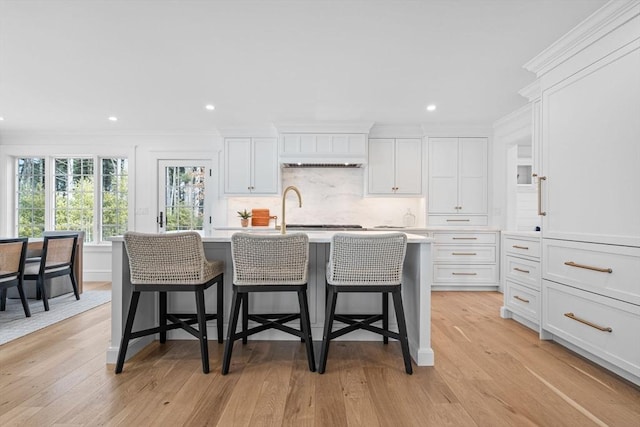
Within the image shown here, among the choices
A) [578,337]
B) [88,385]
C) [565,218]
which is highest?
[565,218]

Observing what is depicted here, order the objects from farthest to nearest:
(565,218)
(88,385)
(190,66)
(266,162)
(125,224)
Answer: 1. (125,224)
2. (266,162)
3. (190,66)
4. (565,218)
5. (88,385)

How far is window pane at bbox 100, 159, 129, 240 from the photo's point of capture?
5.38 metres

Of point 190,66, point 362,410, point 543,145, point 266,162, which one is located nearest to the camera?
point 362,410

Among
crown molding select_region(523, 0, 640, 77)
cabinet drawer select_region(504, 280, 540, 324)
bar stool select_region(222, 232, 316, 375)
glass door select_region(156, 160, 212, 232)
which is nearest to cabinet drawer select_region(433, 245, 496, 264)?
cabinet drawer select_region(504, 280, 540, 324)

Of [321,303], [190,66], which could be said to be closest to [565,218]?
[321,303]

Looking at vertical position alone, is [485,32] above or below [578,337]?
above

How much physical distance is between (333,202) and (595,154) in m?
3.46

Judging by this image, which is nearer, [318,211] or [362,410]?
[362,410]

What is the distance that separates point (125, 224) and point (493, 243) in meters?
5.60

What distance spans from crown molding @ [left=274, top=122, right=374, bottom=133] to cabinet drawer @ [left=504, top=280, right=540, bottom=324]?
8.79 feet

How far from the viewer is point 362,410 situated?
5.60ft

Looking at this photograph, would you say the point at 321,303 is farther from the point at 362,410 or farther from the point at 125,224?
the point at 125,224

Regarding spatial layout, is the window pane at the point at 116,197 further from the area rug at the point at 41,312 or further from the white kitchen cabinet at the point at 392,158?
the white kitchen cabinet at the point at 392,158

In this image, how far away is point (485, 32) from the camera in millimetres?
2377
